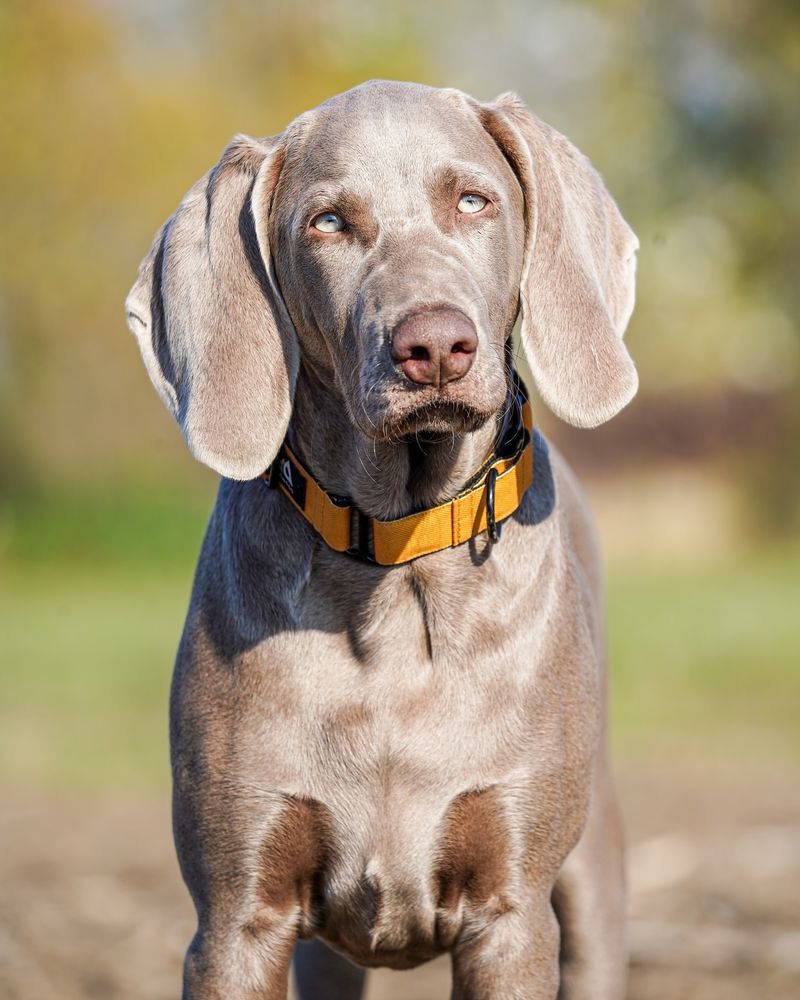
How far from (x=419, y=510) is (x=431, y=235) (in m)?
0.56

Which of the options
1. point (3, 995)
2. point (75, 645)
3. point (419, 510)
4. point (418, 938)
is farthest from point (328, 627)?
point (75, 645)

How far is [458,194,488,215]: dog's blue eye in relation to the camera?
2.78 metres

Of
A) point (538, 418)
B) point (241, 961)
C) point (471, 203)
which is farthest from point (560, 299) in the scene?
point (538, 418)

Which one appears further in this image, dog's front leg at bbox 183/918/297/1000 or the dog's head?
dog's front leg at bbox 183/918/297/1000

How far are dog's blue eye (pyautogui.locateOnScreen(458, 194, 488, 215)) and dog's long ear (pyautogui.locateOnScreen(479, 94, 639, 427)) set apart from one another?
18 cm

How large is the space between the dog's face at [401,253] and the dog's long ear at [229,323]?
4 centimetres

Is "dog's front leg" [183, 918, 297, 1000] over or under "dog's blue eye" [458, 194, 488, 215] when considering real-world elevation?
under

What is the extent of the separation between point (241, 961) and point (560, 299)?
138 cm

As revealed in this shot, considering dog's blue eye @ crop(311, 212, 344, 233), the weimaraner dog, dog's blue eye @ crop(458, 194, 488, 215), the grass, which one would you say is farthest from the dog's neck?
the grass

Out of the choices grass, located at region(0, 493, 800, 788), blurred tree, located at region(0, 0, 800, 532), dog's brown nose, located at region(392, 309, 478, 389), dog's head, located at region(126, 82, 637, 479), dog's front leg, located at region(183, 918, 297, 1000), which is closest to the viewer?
dog's brown nose, located at region(392, 309, 478, 389)

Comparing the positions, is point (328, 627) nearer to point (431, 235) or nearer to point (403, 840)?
point (403, 840)

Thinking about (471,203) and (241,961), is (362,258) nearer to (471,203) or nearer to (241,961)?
(471,203)

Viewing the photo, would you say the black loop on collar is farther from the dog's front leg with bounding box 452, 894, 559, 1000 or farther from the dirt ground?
the dirt ground

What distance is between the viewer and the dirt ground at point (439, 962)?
4766 mm
